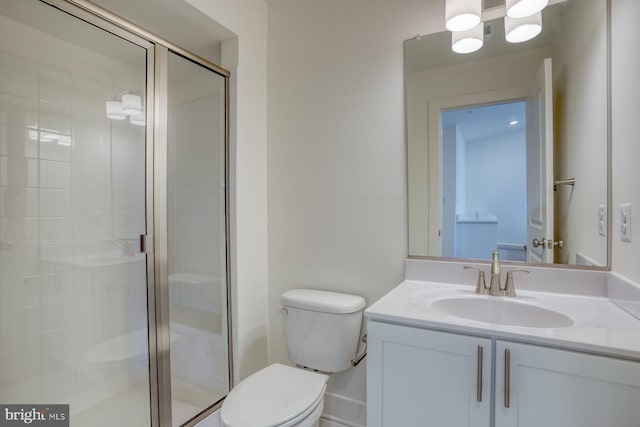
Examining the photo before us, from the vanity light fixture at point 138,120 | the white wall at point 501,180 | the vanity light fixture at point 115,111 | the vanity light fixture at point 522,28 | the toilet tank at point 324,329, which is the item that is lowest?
the toilet tank at point 324,329

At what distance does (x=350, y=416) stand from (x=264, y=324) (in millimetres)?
687

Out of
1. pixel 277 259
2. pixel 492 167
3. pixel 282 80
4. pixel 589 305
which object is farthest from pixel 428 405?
pixel 282 80

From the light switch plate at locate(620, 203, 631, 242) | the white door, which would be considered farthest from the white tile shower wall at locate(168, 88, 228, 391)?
the light switch plate at locate(620, 203, 631, 242)

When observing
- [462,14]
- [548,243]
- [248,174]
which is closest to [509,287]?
[548,243]

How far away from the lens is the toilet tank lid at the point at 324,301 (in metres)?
1.52

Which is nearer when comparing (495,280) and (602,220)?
(602,220)

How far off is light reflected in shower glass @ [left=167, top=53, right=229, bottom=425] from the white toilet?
18.6 inches

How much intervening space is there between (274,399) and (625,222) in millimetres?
1386

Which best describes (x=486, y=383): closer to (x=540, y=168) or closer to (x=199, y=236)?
(x=540, y=168)

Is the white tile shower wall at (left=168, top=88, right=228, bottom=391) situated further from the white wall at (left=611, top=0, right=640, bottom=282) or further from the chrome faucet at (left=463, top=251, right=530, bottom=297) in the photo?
the white wall at (left=611, top=0, right=640, bottom=282)

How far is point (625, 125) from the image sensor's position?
3.47 feet

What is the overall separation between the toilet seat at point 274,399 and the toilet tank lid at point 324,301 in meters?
0.29

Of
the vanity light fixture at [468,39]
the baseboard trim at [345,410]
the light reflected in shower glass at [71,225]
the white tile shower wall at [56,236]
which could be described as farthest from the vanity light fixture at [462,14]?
the baseboard trim at [345,410]

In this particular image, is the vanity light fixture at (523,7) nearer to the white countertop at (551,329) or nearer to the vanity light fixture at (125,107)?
the white countertop at (551,329)
